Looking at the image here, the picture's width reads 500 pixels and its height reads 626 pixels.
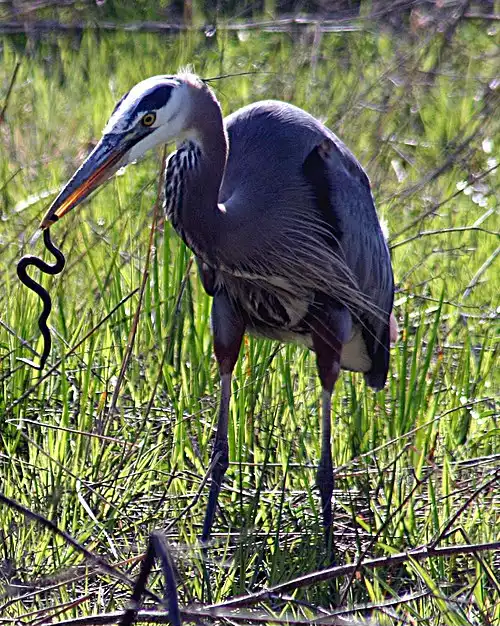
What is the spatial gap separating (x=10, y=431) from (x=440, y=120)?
3.30 metres

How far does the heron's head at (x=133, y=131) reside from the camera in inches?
103

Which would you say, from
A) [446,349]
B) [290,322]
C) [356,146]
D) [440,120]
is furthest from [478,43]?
[290,322]

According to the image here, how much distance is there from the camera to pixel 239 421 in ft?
10.9

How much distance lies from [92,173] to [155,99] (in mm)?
253

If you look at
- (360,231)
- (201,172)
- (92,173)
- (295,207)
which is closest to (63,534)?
(92,173)

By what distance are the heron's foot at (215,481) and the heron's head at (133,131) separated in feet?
2.38

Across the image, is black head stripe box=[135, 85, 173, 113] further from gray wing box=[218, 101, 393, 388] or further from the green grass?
the green grass

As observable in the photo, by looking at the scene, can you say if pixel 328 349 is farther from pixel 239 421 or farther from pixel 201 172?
pixel 201 172

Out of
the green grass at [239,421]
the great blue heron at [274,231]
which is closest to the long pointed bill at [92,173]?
the great blue heron at [274,231]

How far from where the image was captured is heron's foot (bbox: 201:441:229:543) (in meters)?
2.97

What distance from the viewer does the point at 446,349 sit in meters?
3.98

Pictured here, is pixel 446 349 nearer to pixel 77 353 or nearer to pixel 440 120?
pixel 77 353

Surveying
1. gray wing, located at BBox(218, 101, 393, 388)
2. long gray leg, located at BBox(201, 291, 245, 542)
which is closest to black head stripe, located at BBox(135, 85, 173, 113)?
gray wing, located at BBox(218, 101, 393, 388)

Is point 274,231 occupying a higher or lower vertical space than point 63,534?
higher
